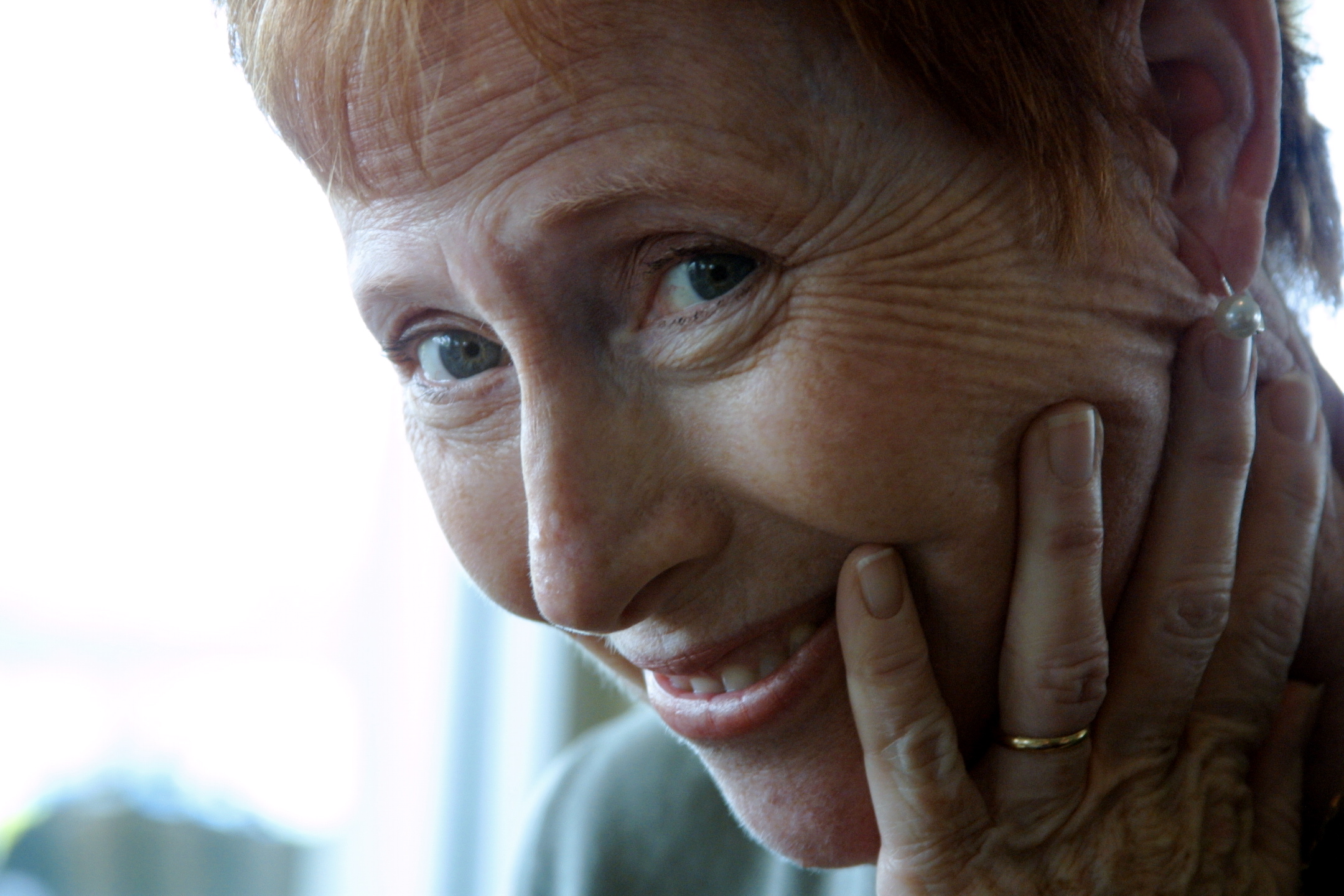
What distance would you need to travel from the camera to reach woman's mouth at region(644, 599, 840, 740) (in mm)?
989

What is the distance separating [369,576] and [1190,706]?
2.15 meters

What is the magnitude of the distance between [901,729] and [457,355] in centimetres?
57

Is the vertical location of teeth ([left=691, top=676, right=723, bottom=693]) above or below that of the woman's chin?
above

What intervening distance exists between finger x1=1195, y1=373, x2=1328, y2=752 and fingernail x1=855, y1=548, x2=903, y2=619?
0.40m

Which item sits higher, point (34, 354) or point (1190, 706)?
point (34, 354)

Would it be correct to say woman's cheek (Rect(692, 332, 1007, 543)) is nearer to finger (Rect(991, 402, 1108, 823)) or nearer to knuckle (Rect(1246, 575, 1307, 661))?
finger (Rect(991, 402, 1108, 823))

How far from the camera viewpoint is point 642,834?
1.67 meters

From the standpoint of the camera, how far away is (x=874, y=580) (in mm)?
895

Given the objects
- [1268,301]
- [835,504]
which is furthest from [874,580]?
[1268,301]

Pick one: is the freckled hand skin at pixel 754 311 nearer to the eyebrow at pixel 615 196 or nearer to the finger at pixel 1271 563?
the eyebrow at pixel 615 196

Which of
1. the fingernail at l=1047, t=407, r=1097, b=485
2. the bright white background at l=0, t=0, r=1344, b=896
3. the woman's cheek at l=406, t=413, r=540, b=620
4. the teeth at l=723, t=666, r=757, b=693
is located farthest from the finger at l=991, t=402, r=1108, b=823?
the bright white background at l=0, t=0, r=1344, b=896

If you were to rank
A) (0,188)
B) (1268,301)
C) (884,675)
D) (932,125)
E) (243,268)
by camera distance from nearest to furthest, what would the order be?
1. (932,125)
2. (884,675)
3. (1268,301)
4. (0,188)
5. (243,268)

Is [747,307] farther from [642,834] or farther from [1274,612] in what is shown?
[642,834]

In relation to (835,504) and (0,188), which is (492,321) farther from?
(0,188)
